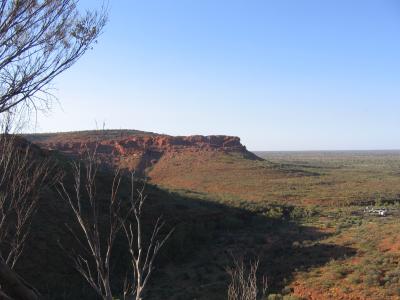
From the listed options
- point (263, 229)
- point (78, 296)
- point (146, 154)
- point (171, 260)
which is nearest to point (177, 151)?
point (146, 154)

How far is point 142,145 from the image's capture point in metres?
83.0

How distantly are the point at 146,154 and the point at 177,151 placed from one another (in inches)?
221

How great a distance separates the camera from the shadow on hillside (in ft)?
65.4

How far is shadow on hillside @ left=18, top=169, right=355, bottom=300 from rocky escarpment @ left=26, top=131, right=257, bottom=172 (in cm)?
3923

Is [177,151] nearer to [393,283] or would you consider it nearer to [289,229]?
[289,229]

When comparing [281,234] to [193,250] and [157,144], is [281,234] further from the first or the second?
[157,144]

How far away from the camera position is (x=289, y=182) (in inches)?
2405

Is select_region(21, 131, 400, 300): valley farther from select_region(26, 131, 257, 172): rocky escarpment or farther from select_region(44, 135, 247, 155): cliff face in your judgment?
select_region(44, 135, 247, 155): cliff face

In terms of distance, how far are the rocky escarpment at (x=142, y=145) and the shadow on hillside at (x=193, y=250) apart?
39229 mm

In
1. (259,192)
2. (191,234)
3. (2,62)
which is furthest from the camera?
(259,192)

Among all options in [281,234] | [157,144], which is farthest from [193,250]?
[157,144]

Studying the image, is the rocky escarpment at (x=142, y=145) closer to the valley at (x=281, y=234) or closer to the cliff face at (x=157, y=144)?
the cliff face at (x=157, y=144)

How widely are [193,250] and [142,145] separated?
56784 millimetres

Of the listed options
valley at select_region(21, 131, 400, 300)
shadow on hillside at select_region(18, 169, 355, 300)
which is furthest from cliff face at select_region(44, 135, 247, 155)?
shadow on hillside at select_region(18, 169, 355, 300)
